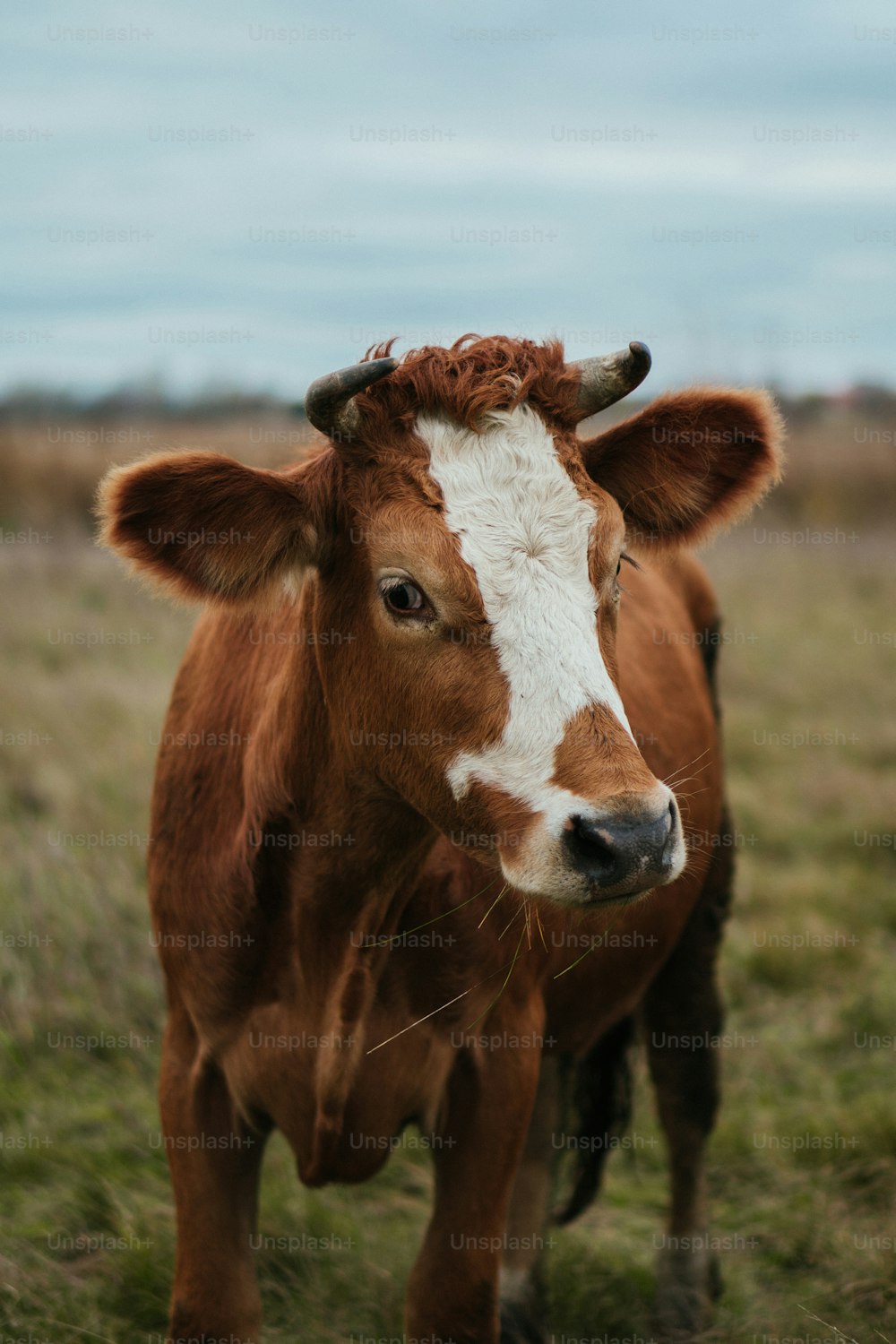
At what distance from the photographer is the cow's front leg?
11.1ft

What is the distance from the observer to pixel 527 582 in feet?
9.01

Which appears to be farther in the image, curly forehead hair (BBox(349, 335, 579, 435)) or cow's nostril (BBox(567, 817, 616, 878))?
curly forehead hair (BBox(349, 335, 579, 435))

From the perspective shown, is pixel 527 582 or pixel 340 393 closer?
pixel 527 582

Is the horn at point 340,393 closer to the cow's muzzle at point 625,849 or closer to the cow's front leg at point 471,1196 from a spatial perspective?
the cow's muzzle at point 625,849

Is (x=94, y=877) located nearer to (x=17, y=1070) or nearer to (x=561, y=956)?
(x=17, y=1070)

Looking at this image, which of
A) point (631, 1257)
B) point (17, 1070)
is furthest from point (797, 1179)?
point (17, 1070)

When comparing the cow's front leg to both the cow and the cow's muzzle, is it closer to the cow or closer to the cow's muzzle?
the cow

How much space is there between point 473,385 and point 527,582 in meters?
0.52

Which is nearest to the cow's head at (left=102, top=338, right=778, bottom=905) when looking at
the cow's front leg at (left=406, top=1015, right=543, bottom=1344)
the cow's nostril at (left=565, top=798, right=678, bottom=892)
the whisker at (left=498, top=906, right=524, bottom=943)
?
the cow's nostril at (left=565, top=798, right=678, bottom=892)

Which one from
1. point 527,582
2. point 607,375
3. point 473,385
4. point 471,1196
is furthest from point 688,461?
point 471,1196

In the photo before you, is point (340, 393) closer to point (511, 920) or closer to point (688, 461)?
point (688, 461)

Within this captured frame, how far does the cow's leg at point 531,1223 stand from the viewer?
4.38m

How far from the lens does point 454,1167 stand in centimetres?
345

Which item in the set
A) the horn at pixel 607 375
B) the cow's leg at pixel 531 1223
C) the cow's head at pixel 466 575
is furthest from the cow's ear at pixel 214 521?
the cow's leg at pixel 531 1223
